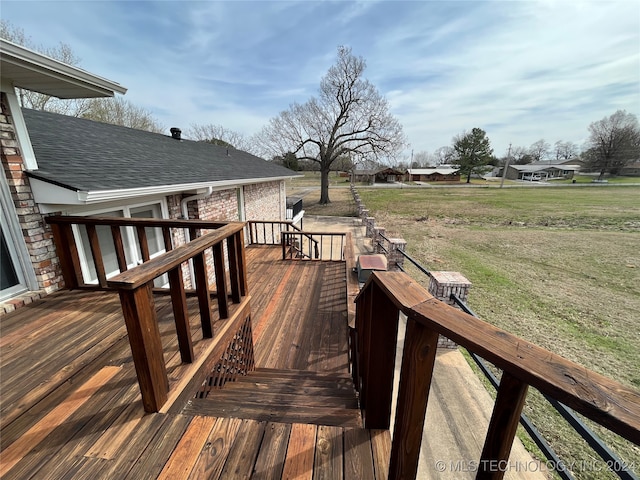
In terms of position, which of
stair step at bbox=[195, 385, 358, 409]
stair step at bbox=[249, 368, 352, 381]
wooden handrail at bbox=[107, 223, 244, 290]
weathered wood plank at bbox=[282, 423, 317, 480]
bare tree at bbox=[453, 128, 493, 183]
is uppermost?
bare tree at bbox=[453, 128, 493, 183]

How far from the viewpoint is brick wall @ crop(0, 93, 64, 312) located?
97.0 inches

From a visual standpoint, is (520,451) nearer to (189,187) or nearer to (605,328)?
(605,328)

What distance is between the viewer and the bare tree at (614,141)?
49.7 meters

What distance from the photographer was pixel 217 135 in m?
36.5

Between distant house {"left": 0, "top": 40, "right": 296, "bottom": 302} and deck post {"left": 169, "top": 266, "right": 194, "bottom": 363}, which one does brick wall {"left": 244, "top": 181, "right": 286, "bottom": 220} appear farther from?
deck post {"left": 169, "top": 266, "right": 194, "bottom": 363}

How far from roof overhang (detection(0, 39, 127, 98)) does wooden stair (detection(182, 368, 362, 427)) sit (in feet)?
9.88

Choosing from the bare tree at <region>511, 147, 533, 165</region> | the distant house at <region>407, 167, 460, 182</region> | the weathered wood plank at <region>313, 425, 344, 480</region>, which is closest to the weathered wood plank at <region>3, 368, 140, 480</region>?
the weathered wood plank at <region>313, 425, 344, 480</region>

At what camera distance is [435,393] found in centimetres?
359

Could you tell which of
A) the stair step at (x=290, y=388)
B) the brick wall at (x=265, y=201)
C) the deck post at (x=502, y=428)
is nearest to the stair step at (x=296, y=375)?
the stair step at (x=290, y=388)

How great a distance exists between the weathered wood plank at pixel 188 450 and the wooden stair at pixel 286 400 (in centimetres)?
25

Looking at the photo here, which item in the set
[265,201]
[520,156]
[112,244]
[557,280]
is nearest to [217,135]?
[265,201]

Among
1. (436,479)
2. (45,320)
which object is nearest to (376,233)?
(436,479)

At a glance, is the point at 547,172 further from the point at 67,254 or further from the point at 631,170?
the point at 67,254

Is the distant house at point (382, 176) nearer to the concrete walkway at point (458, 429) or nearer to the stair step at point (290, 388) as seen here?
the concrete walkway at point (458, 429)
